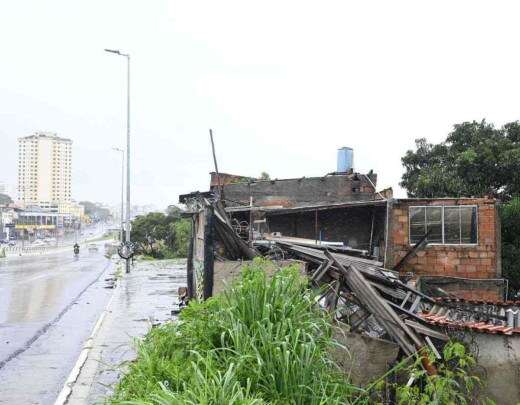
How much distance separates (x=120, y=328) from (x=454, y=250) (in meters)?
8.35

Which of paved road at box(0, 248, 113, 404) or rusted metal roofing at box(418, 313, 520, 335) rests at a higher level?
rusted metal roofing at box(418, 313, 520, 335)

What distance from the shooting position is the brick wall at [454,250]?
14.1m

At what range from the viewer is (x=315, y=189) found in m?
19.5

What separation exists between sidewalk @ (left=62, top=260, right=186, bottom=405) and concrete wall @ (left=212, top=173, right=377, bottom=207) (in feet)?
14.3

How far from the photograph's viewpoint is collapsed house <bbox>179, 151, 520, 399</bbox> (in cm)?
742

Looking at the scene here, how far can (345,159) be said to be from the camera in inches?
852

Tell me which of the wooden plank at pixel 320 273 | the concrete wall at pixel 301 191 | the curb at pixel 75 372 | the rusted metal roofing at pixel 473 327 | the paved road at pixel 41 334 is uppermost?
the concrete wall at pixel 301 191

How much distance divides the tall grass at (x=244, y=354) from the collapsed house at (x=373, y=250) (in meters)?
1.85

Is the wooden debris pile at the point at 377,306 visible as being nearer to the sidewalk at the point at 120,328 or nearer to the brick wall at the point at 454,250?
the sidewalk at the point at 120,328

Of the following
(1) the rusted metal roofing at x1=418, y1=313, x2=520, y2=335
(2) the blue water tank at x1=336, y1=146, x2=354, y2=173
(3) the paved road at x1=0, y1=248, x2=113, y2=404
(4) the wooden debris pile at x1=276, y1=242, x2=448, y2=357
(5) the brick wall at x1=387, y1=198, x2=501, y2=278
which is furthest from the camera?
(2) the blue water tank at x1=336, y1=146, x2=354, y2=173

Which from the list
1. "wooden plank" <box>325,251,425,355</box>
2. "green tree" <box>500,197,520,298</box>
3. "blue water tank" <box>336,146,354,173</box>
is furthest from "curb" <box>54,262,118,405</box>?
"green tree" <box>500,197,520,298</box>

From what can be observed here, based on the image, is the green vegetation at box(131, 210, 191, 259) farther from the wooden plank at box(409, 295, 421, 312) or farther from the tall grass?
the tall grass

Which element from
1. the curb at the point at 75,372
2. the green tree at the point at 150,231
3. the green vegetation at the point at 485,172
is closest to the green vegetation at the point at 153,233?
the green tree at the point at 150,231

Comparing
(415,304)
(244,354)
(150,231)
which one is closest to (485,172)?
(415,304)
